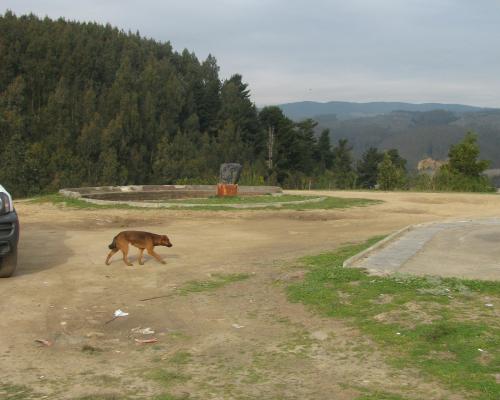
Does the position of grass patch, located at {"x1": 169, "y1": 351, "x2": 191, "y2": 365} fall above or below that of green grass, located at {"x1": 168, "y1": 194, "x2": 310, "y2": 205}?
below

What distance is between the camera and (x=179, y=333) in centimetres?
525

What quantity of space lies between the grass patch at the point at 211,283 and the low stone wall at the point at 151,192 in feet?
42.8

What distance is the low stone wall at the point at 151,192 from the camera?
20594 millimetres

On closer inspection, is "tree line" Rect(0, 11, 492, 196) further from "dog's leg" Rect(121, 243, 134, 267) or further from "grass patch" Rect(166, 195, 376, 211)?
"dog's leg" Rect(121, 243, 134, 267)

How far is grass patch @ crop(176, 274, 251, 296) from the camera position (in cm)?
682

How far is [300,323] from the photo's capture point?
5402 millimetres

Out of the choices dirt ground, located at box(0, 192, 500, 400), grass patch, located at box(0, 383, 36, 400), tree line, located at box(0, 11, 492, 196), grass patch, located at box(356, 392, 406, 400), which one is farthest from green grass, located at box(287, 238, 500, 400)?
tree line, located at box(0, 11, 492, 196)

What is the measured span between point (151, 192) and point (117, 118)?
116ft

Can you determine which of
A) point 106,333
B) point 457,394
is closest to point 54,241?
point 106,333

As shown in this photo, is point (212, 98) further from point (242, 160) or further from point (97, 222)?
point (97, 222)

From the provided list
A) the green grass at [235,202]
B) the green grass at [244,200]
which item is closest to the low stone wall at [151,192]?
the green grass at [235,202]

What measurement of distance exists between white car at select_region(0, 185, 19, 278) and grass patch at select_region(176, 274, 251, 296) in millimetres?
1992

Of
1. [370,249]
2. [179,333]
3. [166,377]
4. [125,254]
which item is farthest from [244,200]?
[166,377]

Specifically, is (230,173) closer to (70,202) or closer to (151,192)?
(151,192)
